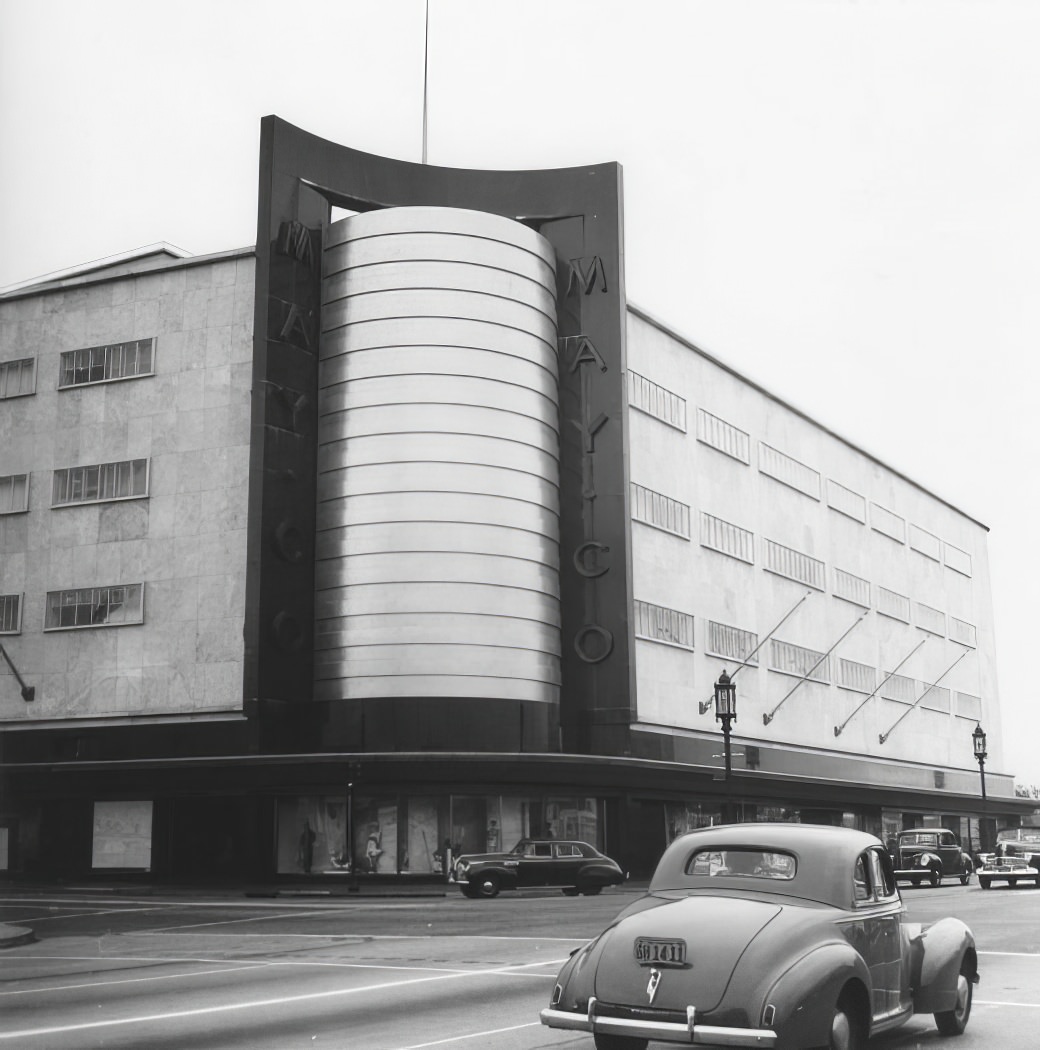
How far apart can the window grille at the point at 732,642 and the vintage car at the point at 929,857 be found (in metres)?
14.8

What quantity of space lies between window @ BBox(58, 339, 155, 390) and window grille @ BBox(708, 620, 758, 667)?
2701 cm

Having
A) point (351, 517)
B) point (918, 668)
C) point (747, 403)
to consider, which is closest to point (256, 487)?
point (351, 517)

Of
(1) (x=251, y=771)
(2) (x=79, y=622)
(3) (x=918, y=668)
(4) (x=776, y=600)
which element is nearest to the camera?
(1) (x=251, y=771)

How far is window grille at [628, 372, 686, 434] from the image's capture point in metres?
57.9

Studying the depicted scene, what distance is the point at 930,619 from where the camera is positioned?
87.8 meters

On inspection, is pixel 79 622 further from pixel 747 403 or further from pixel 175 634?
pixel 747 403

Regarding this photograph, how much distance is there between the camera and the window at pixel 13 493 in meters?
55.2

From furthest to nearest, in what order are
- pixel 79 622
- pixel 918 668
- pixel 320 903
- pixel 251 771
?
pixel 918 668, pixel 79 622, pixel 251 771, pixel 320 903

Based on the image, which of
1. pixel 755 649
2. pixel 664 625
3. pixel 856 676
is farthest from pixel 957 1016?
pixel 856 676

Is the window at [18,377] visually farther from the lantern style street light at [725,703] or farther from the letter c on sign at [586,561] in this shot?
the lantern style street light at [725,703]

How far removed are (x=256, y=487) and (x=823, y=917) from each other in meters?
42.3

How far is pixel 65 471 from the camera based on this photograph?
5459 centimetres

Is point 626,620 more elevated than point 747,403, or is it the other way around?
point 747,403

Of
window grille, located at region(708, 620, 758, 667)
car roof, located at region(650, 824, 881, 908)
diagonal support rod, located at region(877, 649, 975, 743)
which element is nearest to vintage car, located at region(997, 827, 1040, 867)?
window grille, located at region(708, 620, 758, 667)
